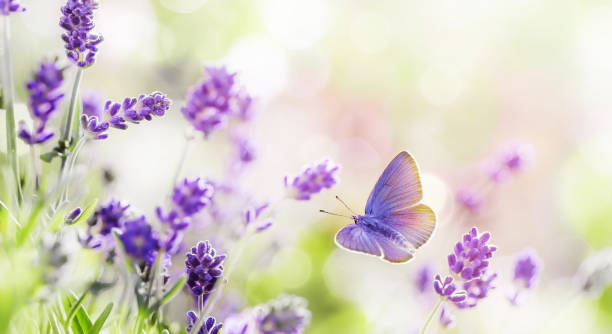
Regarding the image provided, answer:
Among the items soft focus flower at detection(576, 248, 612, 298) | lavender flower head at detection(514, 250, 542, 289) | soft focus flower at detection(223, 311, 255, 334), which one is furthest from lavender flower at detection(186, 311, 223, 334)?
soft focus flower at detection(576, 248, 612, 298)

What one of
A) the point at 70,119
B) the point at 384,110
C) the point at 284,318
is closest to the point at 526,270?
the point at 284,318

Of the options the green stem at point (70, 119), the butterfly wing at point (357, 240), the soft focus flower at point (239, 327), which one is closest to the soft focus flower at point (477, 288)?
the butterfly wing at point (357, 240)

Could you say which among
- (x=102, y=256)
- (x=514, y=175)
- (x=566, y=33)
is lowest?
(x=102, y=256)

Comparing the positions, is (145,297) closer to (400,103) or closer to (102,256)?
(102,256)

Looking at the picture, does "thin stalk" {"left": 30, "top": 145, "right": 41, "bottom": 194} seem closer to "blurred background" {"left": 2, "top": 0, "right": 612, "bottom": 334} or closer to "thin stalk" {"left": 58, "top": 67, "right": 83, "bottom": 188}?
"thin stalk" {"left": 58, "top": 67, "right": 83, "bottom": 188}

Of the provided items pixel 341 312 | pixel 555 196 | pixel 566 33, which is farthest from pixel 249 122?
pixel 566 33

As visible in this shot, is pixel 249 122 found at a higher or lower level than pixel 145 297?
higher

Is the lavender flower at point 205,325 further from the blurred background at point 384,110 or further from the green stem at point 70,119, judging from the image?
the blurred background at point 384,110
